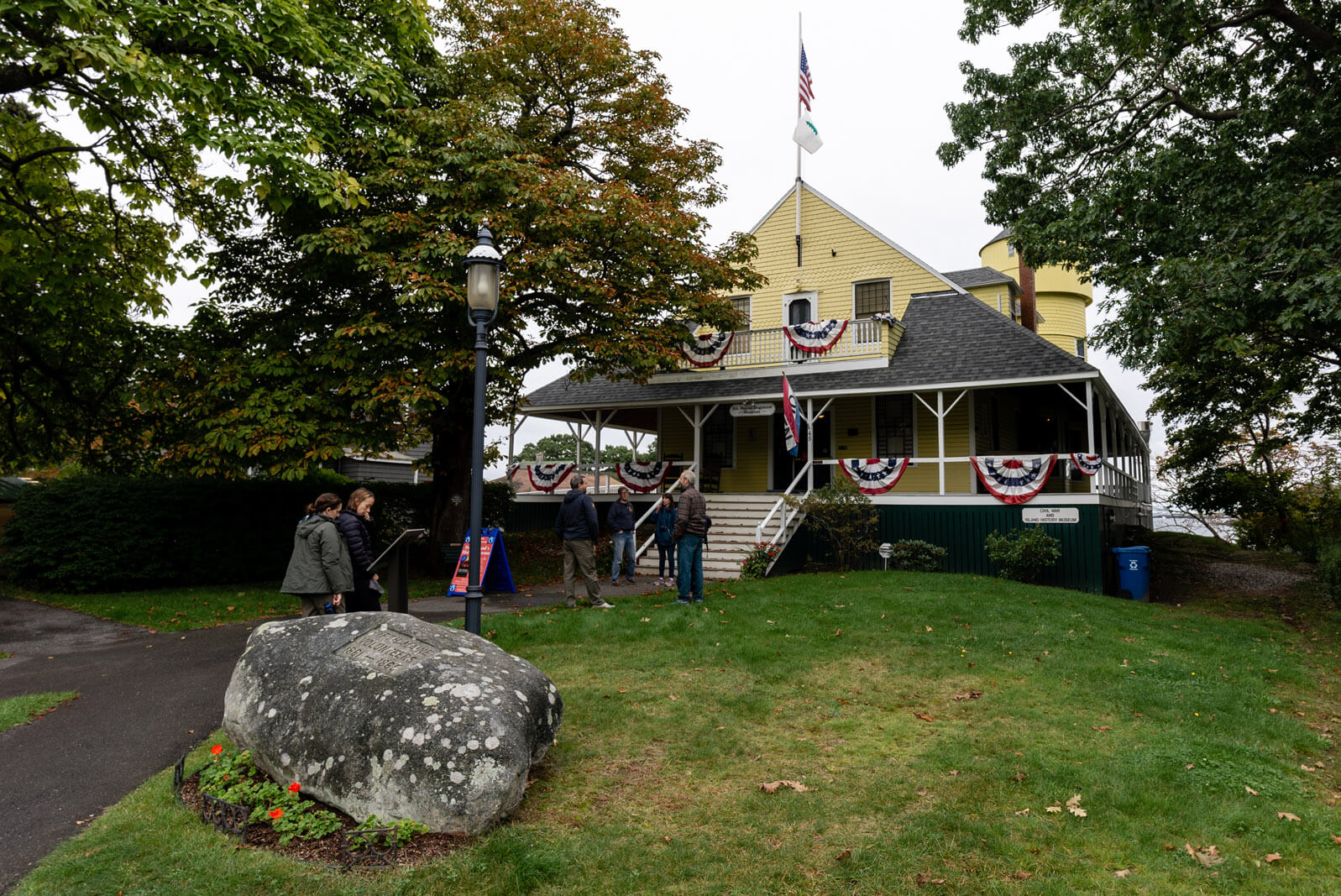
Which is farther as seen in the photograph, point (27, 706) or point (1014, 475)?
point (1014, 475)

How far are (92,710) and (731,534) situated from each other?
1290 cm

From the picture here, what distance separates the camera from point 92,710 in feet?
23.9

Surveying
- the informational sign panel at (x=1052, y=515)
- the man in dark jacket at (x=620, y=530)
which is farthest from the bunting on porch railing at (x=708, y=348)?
the informational sign panel at (x=1052, y=515)

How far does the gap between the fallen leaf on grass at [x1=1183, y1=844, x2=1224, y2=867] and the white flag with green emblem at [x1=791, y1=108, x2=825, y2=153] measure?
21.3 meters

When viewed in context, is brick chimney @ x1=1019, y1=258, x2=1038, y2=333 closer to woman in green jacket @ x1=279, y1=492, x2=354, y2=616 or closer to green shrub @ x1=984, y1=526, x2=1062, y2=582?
green shrub @ x1=984, y1=526, x2=1062, y2=582

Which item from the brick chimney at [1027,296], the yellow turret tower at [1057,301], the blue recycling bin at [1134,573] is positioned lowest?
the blue recycling bin at [1134,573]

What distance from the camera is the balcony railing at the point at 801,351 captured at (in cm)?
1941

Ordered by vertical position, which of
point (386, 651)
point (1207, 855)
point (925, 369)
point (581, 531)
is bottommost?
point (1207, 855)

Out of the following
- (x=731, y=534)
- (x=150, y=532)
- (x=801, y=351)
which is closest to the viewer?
(x=150, y=532)

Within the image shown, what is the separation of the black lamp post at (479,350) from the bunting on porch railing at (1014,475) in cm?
1232

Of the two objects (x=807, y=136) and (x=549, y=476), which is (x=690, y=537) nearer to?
(x=549, y=476)

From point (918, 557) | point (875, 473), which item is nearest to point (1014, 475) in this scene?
point (918, 557)

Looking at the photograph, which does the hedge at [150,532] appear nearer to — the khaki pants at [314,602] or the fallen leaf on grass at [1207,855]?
the khaki pants at [314,602]

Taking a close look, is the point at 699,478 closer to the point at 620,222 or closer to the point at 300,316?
the point at 620,222
